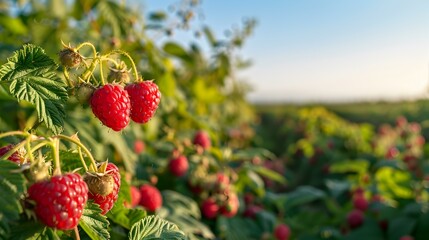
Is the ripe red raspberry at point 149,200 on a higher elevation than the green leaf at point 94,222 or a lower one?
lower

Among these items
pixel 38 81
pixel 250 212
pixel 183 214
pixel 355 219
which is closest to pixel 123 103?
pixel 38 81

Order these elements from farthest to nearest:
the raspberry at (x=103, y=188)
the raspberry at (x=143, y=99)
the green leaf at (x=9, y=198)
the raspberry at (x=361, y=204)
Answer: the raspberry at (x=361, y=204) → the raspberry at (x=143, y=99) → the raspberry at (x=103, y=188) → the green leaf at (x=9, y=198)

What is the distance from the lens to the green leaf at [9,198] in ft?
2.40

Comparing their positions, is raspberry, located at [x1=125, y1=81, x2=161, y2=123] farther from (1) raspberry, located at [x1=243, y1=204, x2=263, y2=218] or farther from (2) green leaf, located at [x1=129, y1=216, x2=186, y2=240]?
(1) raspberry, located at [x1=243, y1=204, x2=263, y2=218]

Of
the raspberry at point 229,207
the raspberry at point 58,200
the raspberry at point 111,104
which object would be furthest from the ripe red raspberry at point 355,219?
the raspberry at point 58,200

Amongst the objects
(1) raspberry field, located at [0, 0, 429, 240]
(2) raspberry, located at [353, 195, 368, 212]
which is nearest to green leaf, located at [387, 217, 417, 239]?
(1) raspberry field, located at [0, 0, 429, 240]

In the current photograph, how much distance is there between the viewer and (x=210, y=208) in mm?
2490

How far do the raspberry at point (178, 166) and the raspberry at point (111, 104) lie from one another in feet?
4.92

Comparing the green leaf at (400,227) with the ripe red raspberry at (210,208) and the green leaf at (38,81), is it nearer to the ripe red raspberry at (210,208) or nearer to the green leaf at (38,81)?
the ripe red raspberry at (210,208)

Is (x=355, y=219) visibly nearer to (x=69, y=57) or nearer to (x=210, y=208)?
(x=210, y=208)

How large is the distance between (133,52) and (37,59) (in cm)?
195

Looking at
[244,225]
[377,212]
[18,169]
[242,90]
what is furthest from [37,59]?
[242,90]

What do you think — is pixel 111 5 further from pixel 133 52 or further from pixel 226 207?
pixel 226 207

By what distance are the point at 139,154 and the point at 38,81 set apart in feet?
5.68
